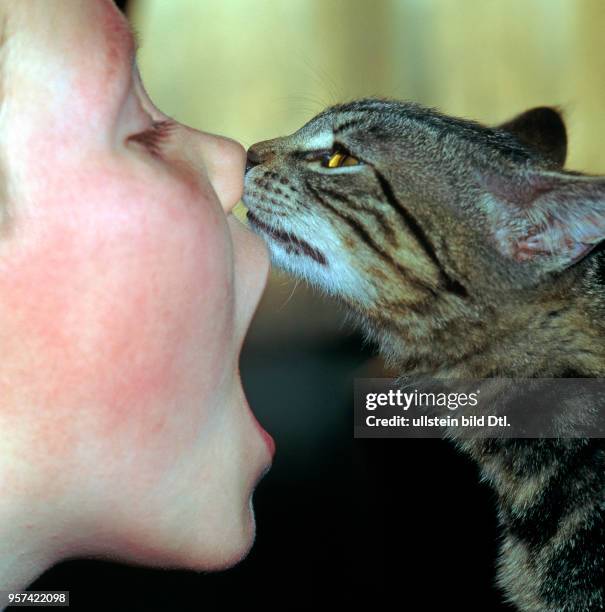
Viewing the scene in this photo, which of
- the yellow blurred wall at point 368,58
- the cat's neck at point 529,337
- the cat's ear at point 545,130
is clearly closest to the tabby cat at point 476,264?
the cat's neck at point 529,337

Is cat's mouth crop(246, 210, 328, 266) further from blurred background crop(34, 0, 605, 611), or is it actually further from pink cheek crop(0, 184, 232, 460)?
pink cheek crop(0, 184, 232, 460)

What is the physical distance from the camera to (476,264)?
2.00 feet

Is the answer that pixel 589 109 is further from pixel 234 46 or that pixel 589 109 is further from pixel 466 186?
pixel 466 186

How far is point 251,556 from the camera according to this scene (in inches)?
24.0

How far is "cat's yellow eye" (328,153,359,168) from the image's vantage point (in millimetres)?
682

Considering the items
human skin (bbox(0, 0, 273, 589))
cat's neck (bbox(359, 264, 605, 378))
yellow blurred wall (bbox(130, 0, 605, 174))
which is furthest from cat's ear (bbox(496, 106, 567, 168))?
human skin (bbox(0, 0, 273, 589))

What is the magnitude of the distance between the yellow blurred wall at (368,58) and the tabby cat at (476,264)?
9.1 inches

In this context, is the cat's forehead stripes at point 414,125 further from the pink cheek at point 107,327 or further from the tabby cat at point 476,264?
the pink cheek at point 107,327

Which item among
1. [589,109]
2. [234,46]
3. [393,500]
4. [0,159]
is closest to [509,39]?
[589,109]

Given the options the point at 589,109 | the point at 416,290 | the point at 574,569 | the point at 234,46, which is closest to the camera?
the point at 574,569

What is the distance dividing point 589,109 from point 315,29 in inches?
18.8

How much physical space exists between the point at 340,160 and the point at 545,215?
19 cm

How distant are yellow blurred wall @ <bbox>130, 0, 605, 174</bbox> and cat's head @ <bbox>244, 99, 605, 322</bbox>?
0.21 m

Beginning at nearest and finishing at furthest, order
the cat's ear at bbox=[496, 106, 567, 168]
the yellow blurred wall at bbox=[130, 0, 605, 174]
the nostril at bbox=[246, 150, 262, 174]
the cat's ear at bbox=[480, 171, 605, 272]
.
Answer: the cat's ear at bbox=[480, 171, 605, 272] < the nostril at bbox=[246, 150, 262, 174] < the cat's ear at bbox=[496, 106, 567, 168] < the yellow blurred wall at bbox=[130, 0, 605, 174]
